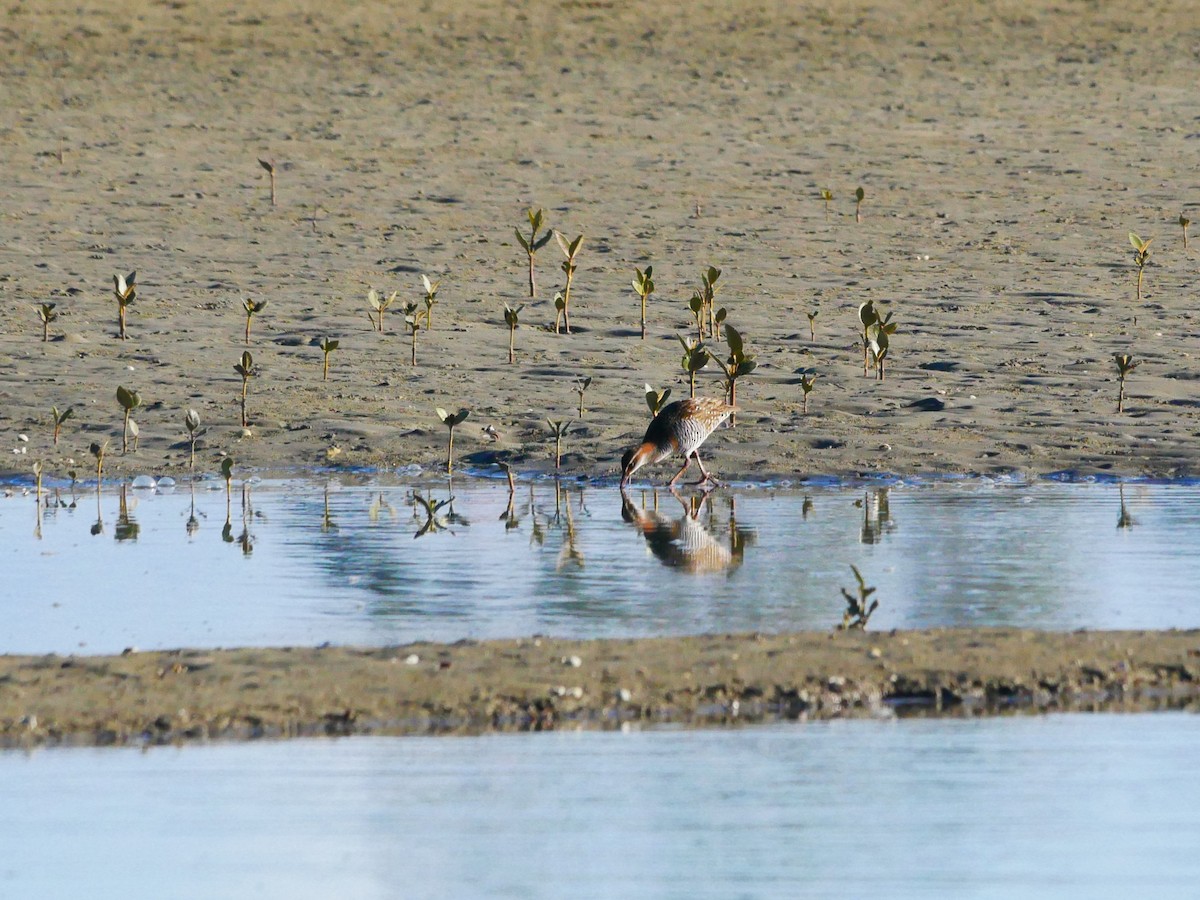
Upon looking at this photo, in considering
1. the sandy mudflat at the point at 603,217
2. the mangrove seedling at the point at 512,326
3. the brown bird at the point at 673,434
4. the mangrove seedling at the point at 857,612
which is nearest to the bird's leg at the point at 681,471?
the brown bird at the point at 673,434

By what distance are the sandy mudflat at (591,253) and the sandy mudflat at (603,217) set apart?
0.06 m

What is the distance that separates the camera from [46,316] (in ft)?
52.7

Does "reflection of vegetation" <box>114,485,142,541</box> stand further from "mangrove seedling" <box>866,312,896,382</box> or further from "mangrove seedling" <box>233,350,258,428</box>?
"mangrove seedling" <box>866,312,896,382</box>

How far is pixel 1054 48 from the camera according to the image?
29891 mm

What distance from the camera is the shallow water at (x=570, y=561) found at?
8.45 meters

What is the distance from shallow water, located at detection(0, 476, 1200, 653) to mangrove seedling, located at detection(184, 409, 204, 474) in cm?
49

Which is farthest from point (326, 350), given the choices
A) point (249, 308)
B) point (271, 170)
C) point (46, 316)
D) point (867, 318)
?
point (271, 170)

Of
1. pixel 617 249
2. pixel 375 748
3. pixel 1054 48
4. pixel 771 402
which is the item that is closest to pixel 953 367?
pixel 771 402

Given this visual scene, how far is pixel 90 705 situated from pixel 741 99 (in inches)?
829

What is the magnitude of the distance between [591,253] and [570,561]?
1025cm

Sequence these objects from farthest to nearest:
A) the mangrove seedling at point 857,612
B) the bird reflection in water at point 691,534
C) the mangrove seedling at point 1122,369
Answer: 1. the mangrove seedling at point 1122,369
2. the bird reflection in water at point 691,534
3. the mangrove seedling at point 857,612

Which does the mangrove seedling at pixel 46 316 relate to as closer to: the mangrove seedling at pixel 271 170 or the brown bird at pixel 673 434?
the mangrove seedling at pixel 271 170

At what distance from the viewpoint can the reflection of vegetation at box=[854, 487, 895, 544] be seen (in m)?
10.9

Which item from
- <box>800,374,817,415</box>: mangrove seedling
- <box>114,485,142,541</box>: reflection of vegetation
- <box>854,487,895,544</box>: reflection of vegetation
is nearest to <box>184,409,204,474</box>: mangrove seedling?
<box>114,485,142,541</box>: reflection of vegetation
